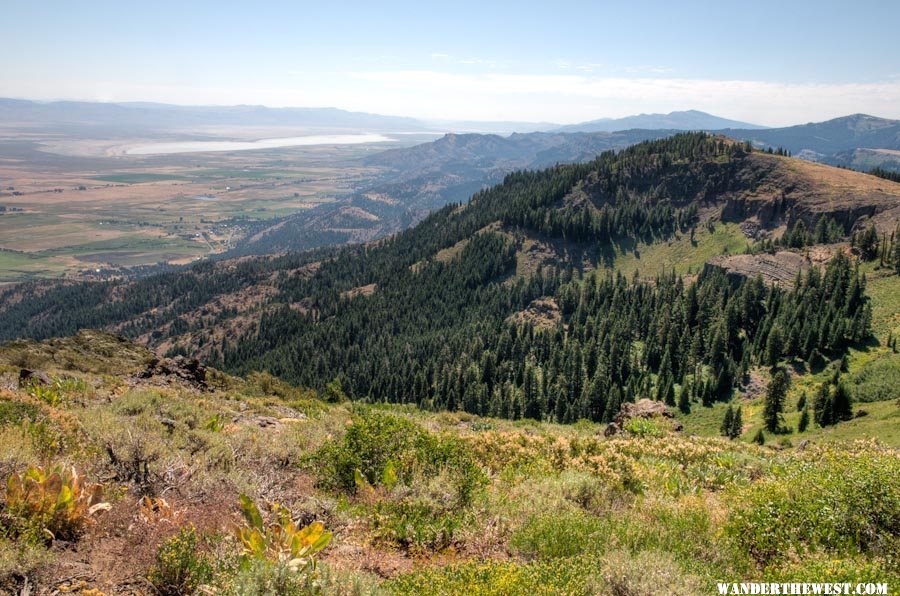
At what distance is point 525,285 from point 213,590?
14424 cm

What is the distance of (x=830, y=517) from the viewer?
11.5m

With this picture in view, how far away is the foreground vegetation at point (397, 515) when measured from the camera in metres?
9.11

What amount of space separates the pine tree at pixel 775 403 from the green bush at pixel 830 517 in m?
42.4

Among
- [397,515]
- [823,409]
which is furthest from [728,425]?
[397,515]

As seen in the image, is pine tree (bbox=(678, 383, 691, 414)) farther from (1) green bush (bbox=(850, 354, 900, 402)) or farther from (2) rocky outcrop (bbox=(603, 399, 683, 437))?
(1) green bush (bbox=(850, 354, 900, 402))

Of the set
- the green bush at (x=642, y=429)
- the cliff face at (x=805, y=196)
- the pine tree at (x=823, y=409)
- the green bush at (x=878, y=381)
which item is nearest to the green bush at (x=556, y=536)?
the green bush at (x=642, y=429)

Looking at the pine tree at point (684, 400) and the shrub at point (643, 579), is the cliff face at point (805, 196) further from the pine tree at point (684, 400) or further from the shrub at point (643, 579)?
the shrub at point (643, 579)

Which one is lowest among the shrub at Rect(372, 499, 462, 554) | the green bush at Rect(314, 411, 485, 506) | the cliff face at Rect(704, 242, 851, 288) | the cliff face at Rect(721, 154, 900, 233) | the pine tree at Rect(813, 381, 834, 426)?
the pine tree at Rect(813, 381, 834, 426)

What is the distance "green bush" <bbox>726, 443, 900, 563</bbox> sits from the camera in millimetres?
11219

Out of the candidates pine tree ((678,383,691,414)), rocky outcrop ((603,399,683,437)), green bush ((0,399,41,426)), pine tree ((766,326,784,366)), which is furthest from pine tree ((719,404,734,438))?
green bush ((0,399,41,426))

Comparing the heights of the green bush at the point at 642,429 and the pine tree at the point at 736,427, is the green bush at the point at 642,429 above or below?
above

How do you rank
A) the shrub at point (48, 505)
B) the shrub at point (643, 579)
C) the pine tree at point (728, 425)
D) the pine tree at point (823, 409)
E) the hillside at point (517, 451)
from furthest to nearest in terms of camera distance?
the pine tree at point (728, 425), the pine tree at point (823, 409), the hillside at point (517, 451), the shrub at point (48, 505), the shrub at point (643, 579)

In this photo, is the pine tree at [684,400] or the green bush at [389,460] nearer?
the green bush at [389,460]

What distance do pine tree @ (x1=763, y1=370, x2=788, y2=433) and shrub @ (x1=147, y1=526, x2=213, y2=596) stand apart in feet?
186
